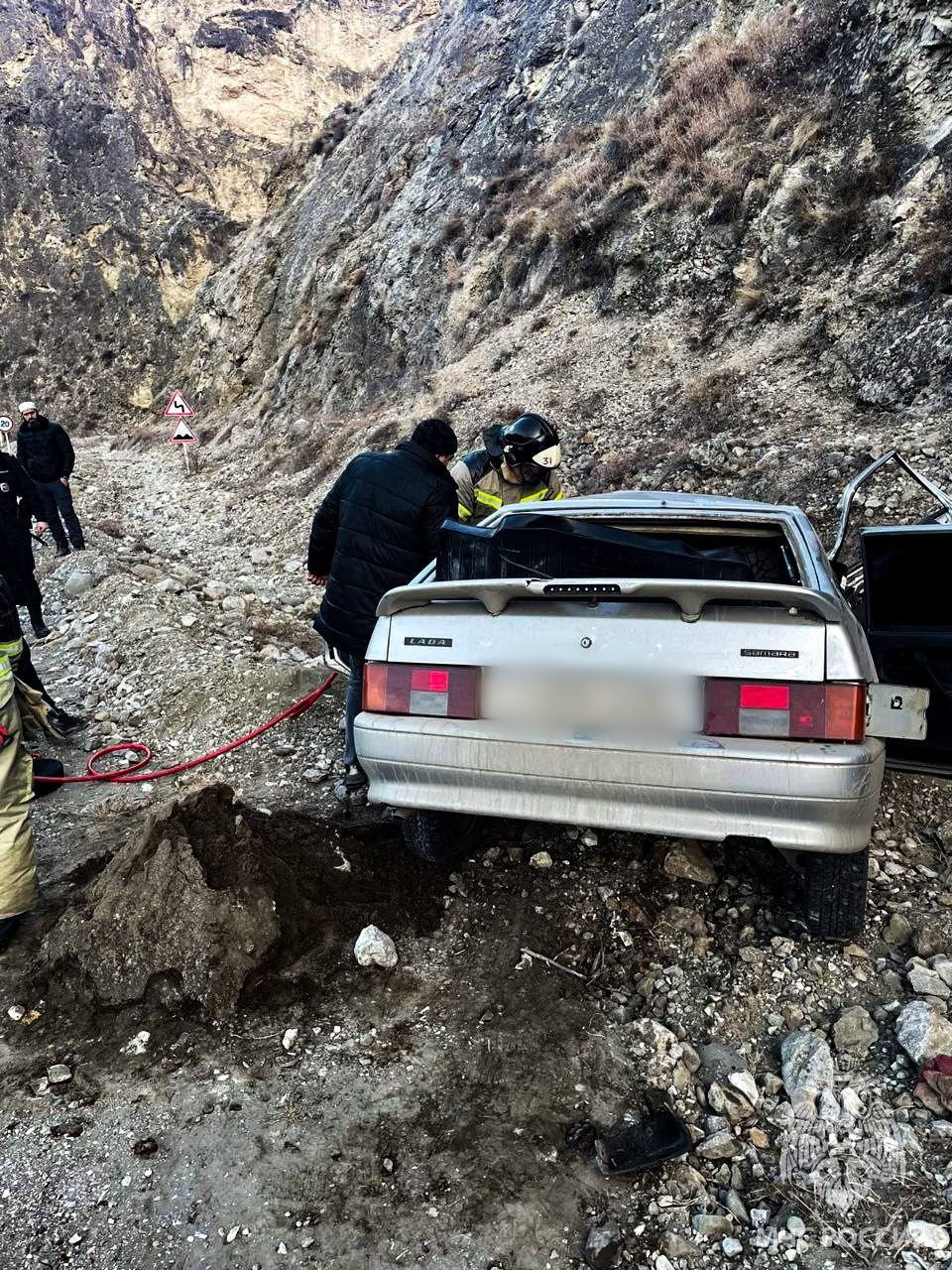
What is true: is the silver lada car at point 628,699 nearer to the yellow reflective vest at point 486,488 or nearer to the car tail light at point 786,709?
the car tail light at point 786,709

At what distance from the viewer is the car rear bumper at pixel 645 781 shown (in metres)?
2.41

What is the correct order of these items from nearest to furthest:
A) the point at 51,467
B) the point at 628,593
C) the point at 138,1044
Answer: the point at 138,1044, the point at 628,593, the point at 51,467

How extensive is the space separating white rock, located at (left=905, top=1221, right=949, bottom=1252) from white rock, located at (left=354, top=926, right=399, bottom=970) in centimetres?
171

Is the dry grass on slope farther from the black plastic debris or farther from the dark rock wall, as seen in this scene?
the black plastic debris

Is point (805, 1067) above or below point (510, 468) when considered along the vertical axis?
below

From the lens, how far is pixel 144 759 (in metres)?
4.82

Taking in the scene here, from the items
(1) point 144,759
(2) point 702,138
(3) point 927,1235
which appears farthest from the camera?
(2) point 702,138

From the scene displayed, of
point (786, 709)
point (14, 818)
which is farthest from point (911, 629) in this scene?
point (14, 818)

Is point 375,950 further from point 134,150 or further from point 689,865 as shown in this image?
point 134,150

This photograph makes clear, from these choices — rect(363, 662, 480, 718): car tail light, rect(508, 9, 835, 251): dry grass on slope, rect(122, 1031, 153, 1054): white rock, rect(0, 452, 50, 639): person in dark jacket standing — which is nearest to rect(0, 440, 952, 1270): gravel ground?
rect(122, 1031, 153, 1054): white rock

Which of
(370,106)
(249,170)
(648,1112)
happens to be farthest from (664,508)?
(249,170)

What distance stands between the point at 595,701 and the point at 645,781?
31cm

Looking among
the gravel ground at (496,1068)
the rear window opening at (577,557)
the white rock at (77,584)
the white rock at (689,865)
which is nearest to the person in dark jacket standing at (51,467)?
the white rock at (77,584)

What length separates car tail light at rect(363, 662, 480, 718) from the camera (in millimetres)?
2820
